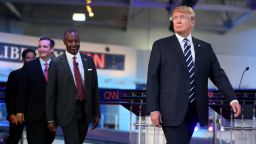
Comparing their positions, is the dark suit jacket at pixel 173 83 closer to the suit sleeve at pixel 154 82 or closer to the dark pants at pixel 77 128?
the suit sleeve at pixel 154 82

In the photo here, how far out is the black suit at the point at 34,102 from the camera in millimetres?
4934

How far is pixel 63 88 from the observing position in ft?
14.2

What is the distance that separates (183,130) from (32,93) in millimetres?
2241

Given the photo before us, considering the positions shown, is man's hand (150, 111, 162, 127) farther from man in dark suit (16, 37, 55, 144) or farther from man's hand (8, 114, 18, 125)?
man's hand (8, 114, 18, 125)

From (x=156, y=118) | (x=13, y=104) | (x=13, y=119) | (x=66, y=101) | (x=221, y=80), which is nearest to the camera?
(x=156, y=118)

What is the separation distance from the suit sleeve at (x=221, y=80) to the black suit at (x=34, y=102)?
2081mm

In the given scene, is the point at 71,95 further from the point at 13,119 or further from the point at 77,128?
the point at 13,119

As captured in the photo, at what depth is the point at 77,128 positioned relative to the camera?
4.27 meters

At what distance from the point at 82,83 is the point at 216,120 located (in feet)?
9.70

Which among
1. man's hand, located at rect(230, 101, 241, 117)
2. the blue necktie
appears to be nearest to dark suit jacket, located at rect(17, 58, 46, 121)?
the blue necktie

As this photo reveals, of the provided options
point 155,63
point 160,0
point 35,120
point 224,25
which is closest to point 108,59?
point 160,0

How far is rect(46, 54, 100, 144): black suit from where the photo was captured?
422cm

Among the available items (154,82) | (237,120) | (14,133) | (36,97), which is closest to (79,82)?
(36,97)

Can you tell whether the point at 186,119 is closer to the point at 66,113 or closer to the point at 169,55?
the point at 169,55
